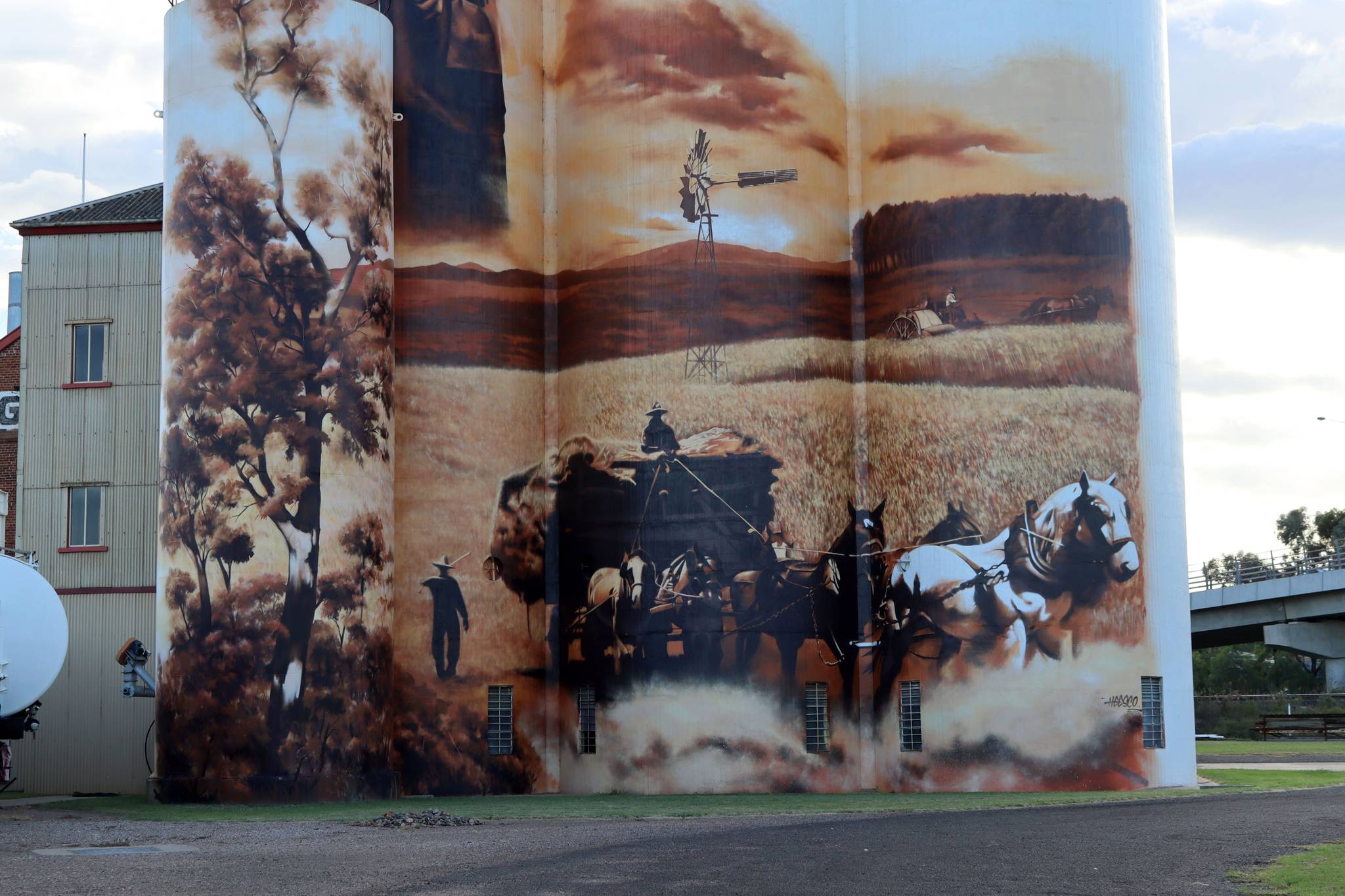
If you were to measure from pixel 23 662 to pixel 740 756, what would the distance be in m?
17.6

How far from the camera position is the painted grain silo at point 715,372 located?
40.3 m

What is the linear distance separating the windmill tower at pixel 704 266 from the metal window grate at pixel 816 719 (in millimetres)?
8656

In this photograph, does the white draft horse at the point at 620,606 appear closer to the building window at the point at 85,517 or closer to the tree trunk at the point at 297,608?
the tree trunk at the point at 297,608

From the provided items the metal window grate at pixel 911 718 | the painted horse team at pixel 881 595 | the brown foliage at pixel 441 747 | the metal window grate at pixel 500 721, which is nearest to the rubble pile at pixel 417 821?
the brown foliage at pixel 441 747

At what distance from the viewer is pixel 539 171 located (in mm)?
46625

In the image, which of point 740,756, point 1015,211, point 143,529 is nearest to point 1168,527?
point 1015,211

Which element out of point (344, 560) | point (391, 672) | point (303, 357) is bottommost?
point (391, 672)

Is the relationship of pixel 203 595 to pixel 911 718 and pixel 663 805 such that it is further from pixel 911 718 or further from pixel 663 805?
pixel 911 718

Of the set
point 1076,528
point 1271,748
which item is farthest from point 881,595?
point 1271,748

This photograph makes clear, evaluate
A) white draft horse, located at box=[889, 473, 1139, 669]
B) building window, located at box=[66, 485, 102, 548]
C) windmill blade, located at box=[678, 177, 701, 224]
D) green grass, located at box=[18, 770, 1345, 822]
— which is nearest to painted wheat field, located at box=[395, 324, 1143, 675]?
white draft horse, located at box=[889, 473, 1139, 669]

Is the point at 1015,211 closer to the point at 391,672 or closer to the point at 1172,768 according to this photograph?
the point at 1172,768

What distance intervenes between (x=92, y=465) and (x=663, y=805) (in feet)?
63.1

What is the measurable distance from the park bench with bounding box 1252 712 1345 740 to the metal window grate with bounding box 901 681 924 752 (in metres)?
36.4

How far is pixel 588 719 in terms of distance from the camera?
44.1 meters
